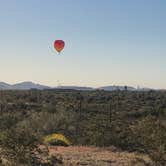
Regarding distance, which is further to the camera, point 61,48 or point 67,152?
point 61,48

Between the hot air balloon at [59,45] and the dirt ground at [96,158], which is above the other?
the hot air balloon at [59,45]

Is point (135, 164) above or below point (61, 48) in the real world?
below

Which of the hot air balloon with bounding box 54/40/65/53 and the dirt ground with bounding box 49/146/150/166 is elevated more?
the hot air balloon with bounding box 54/40/65/53

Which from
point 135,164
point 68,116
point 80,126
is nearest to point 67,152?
point 135,164

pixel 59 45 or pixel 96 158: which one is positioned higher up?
pixel 59 45

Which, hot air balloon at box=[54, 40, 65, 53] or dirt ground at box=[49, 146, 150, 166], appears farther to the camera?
hot air balloon at box=[54, 40, 65, 53]

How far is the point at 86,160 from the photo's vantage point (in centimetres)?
1562

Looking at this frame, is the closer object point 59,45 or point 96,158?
point 96,158

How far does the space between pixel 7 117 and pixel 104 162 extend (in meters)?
20.8

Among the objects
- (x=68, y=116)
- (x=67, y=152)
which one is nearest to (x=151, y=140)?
(x=67, y=152)

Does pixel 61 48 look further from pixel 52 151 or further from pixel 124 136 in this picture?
pixel 52 151

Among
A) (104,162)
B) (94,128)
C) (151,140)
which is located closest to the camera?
(151,140)

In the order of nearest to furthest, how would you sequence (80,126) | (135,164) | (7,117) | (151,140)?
(151,140)
(135,164)
(80,126)
(7,117)

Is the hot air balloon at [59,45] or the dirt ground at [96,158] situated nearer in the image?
the dirt ground at [96,158]
